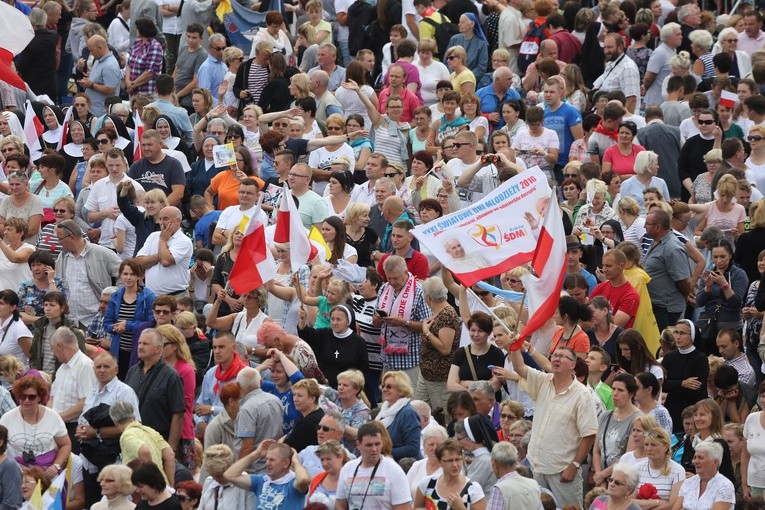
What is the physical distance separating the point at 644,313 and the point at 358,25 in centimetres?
948

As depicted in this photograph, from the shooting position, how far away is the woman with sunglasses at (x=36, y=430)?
13.6m

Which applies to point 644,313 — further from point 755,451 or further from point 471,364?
point 755,451

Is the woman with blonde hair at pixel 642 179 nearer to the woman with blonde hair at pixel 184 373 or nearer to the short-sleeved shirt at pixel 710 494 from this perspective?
the woman with blonde hair at pixel 184 373

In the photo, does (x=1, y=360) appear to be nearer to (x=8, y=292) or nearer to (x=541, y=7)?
(x=8, y=292)

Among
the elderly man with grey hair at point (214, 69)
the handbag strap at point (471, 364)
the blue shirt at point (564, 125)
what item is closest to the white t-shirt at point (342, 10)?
the elderly man with grey hair at point (214, 69)

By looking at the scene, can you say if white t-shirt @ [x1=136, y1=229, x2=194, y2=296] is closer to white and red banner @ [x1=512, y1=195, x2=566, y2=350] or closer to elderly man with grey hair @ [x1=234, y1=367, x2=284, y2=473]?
elderly man with grey hair @ [x1=234, y1=367, x2=284, y2=473]

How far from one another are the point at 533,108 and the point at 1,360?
6.48 meters

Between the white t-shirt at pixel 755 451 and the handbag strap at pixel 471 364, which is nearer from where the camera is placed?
the white t-shirt at pixel 755 451

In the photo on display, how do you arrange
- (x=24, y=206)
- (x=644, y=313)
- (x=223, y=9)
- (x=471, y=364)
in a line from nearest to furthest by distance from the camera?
(x=471, y=364), (x=644, y=313), (x=24, y=206), (x=223, y=9)

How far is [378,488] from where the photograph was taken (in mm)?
12203

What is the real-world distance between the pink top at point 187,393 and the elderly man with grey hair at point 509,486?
2.79 m

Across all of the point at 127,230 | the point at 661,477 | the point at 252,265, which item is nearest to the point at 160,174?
the point at 127,230

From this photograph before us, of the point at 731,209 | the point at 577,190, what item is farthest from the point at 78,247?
the point at 731,209

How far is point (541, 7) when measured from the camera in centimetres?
2292
